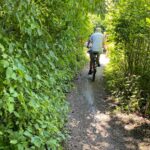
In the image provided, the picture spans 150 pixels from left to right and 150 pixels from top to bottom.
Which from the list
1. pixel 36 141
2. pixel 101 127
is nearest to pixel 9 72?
pixel 36 141

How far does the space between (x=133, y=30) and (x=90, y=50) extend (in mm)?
3201

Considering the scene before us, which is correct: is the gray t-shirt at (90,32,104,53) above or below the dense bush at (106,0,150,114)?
above

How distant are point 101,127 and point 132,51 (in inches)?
140

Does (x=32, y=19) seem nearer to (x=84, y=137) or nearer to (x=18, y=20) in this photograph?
(x=18, y=20)

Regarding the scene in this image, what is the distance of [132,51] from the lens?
409 inches

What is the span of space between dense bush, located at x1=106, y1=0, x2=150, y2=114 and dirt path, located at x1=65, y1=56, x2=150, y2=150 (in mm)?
568

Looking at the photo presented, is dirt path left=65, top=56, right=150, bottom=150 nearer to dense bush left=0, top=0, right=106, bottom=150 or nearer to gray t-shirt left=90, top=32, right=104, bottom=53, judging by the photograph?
dense bush left=0, top=0, right=106, bottom=150

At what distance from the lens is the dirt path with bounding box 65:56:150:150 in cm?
653

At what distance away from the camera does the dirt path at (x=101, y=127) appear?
6.53 m

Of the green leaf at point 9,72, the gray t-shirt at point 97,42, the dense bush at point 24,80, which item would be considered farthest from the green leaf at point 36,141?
the gray t-shirt at point 97,42

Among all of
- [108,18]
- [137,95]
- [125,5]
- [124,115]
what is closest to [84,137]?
[124,115]

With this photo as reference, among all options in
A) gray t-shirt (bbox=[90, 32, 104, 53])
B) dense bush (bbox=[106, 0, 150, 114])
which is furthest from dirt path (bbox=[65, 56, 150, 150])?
gray t-shirt (bbox=[90, 32, 104, 53])

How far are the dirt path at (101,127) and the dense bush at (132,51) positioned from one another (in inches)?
22.4

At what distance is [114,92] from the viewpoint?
10.2 metres
